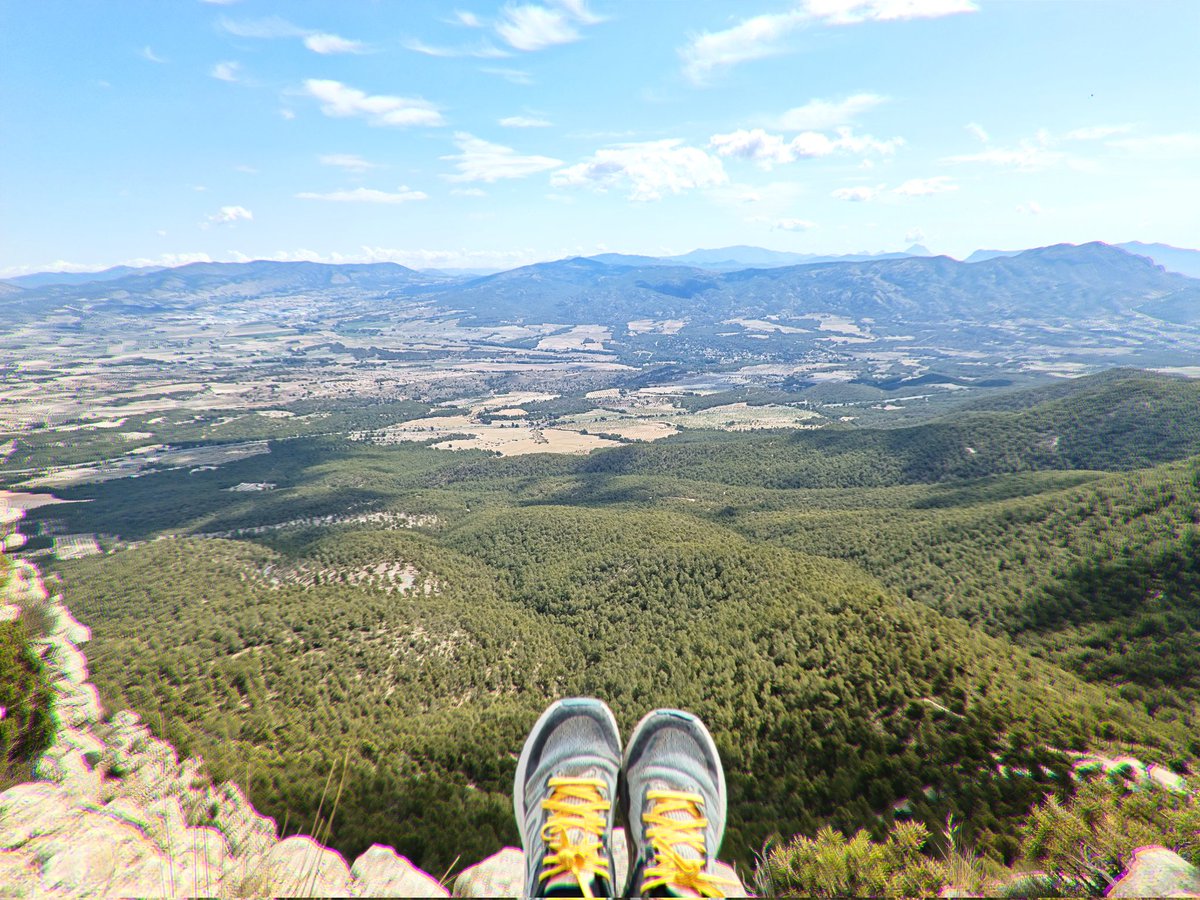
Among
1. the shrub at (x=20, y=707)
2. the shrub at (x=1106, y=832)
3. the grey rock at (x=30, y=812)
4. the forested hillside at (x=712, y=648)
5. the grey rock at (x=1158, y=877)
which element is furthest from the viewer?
the forested hillside at (x=712, y=648)

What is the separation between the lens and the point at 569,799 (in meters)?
9.62

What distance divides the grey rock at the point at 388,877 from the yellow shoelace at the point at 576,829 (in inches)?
135

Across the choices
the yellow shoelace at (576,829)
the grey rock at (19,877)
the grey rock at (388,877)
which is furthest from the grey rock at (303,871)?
the yellow shoelace at (576,829)

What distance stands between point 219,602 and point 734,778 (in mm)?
50496

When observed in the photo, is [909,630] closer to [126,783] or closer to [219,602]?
[126,783]

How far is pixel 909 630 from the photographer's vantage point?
28.4 metres

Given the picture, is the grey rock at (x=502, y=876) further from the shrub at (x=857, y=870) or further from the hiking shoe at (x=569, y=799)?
the hiking shoe at (x=569, y=799)

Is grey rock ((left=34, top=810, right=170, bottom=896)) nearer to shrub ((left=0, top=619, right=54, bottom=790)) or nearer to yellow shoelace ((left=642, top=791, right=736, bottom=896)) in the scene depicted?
shrub ((left=0, top=619, right=54, bottom=790))

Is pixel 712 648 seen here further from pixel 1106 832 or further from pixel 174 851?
pixel 174 851

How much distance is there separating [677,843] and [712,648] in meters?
28.2

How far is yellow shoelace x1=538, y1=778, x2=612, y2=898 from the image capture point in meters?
7.41

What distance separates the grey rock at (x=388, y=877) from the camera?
9867mm

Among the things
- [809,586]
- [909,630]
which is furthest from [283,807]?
[809,586]

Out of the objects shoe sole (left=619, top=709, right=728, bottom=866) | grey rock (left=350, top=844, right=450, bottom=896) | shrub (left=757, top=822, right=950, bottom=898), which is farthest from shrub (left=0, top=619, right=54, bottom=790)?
shrub (left=757, top=822, right=950, bottom=898)
